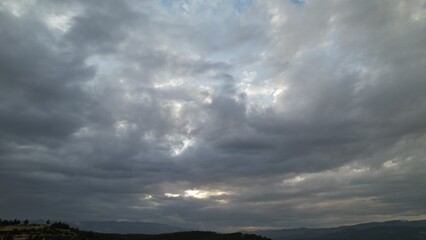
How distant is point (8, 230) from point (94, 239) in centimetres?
3502

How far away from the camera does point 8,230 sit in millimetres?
153625

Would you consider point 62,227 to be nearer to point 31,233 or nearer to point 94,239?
point 94,239

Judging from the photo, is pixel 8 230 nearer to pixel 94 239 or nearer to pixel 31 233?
pixel 31 233

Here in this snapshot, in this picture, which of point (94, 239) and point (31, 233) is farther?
point (94, 239)

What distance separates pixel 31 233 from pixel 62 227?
33389 mm

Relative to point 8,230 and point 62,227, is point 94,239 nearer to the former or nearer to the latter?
point 62,227

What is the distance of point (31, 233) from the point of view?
491 ft

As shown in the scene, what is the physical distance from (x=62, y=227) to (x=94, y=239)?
1869 cm

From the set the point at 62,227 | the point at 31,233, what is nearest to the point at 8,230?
the point at 31,233

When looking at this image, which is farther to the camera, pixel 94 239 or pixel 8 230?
pixel 94 239

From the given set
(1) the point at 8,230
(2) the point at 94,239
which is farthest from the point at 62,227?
(1) the point at 8,230

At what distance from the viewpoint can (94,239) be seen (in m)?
174

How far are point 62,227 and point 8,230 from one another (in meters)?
31.0

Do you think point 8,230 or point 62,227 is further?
point 62,227
